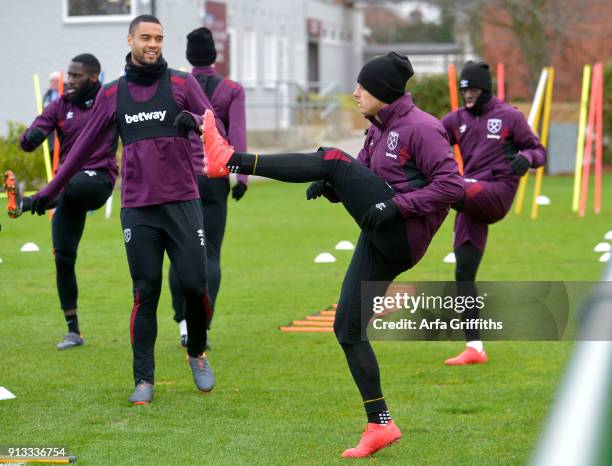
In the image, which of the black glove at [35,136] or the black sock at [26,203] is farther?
the black glove at [35,136]

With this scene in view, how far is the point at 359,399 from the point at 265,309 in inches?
145

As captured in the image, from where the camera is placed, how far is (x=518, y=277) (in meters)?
11.8

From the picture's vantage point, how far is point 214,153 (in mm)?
4531

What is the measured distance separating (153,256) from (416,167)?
1847mm

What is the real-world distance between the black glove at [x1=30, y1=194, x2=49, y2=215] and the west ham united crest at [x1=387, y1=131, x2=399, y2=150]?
210 centimetres

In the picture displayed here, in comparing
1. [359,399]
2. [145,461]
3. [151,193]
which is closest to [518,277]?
[359,399]

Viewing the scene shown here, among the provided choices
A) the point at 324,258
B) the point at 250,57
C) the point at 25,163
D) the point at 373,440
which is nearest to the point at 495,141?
the point at 373,440

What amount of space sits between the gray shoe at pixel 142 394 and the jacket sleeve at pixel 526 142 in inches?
121

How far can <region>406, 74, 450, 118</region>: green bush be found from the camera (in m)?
31.4

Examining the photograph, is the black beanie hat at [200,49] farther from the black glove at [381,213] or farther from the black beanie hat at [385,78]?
the black glove at [381,213]

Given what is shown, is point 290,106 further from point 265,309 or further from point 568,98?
point 265,309

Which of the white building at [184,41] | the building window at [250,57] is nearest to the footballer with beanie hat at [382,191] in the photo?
the white building at [184,41]

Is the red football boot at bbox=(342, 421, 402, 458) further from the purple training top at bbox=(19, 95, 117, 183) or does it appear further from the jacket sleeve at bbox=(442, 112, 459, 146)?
the purple training top at bbox=(19, 95, 117, 183)

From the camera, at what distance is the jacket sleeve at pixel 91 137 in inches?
241
